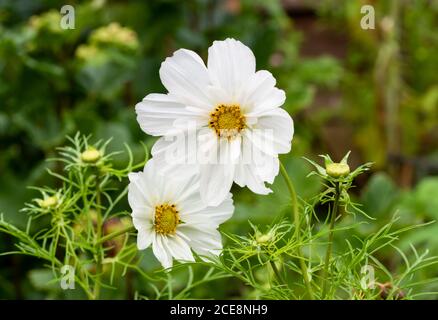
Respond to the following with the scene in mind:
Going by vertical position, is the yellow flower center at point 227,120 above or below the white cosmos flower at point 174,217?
above

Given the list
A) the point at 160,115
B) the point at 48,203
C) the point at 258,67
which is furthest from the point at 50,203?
the point at 258,67

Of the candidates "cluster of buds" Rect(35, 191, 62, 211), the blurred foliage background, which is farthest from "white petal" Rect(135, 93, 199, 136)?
the blurred foliage background

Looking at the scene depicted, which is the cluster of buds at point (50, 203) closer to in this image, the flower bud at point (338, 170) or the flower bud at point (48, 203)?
the flower bud at point (48, 203)

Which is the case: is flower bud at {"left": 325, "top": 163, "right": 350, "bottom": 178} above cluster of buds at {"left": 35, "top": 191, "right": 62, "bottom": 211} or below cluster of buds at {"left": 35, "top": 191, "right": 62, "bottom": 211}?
below

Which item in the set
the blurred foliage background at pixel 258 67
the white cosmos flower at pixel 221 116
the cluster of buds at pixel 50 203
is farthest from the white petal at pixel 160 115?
the blurred foliage background at pixel 258 67

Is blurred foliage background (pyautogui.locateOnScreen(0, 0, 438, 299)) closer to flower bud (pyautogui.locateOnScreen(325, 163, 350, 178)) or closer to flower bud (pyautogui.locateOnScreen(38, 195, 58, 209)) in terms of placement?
flower bud (pyautogui.locateOnScreen(38, 195, 58, 209))

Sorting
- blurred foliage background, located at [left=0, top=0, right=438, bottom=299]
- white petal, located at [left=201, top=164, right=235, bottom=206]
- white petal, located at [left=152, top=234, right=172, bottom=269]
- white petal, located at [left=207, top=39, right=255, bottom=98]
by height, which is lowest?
white petal, located at [left=152, top=234, right=172, bottom=269]

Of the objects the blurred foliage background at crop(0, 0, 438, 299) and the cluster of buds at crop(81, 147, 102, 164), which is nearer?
the cluster of buds at crop(81, 147, 102, 164)

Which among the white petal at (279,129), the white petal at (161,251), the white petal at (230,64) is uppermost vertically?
the white petal at (230,64)
